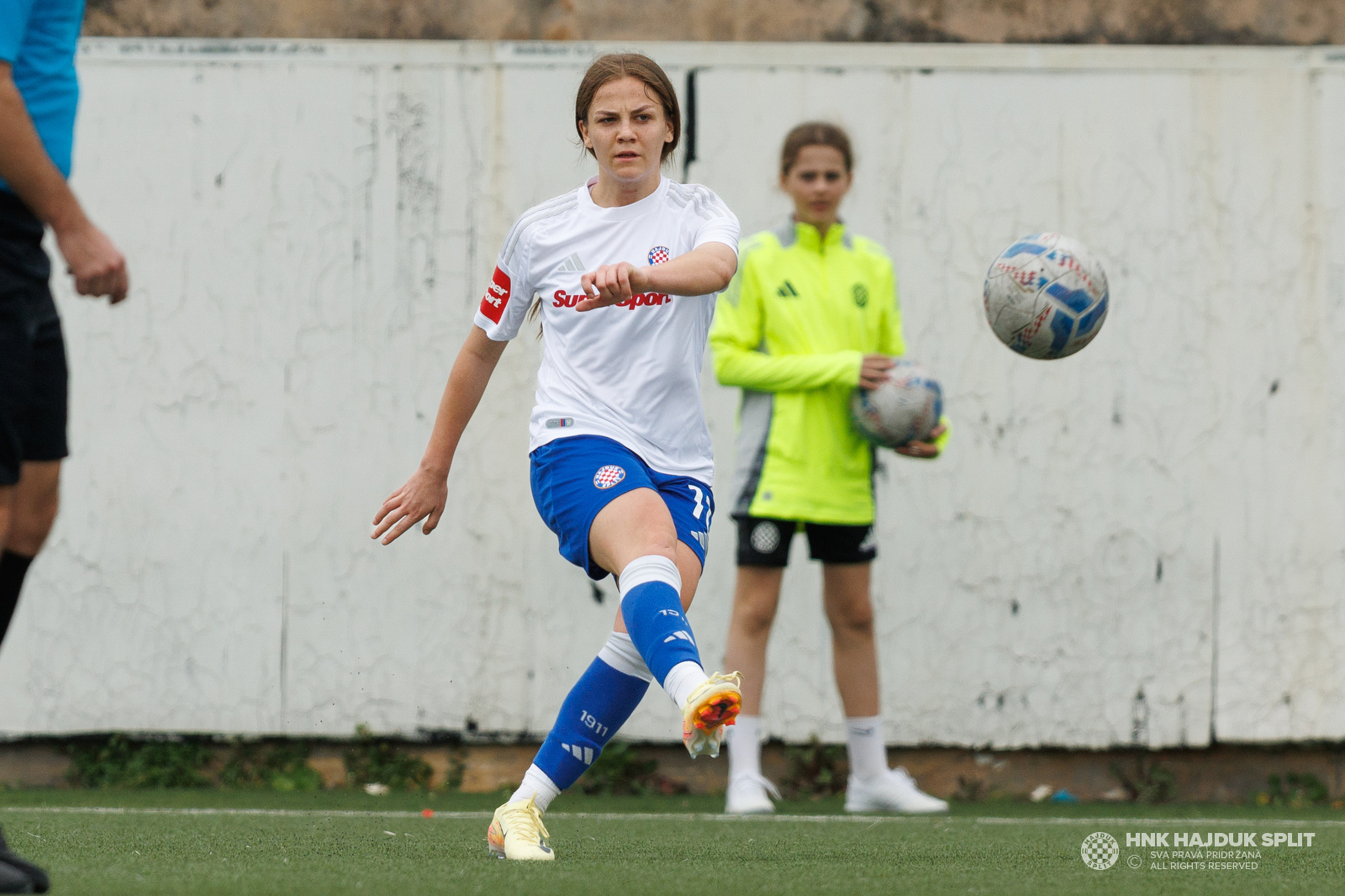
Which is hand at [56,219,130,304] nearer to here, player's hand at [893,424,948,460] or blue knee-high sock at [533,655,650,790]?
blue knee-high sock at [533,655,650,790]

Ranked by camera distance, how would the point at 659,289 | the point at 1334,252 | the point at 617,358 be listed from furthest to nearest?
the point at 1334,252 < the point at 617,358 < the point at 659,289

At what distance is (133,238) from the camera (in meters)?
5.99

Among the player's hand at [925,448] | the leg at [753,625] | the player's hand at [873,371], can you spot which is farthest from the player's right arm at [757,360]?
the leg at [753,625]

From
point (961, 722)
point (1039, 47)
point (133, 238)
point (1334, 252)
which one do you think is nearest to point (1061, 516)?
point (961, 722)

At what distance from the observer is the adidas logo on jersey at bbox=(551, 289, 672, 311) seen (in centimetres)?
349

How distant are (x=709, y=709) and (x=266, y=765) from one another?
3.68 m

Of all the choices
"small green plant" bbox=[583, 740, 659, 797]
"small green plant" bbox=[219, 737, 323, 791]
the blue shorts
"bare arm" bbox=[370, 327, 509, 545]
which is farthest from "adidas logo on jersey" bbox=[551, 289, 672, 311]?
"small green plant" bbox=[219, 737, 323, 791]

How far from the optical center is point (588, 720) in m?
3.44

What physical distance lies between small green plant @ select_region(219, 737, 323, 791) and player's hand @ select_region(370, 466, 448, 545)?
2.68 metres

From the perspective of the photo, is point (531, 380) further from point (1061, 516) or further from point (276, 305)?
point (1061, 516)

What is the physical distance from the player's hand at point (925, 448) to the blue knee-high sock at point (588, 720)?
193 cm

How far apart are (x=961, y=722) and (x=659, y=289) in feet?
10.9

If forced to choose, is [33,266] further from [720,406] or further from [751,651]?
[720,406]

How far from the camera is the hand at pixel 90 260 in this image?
253 centimetres
